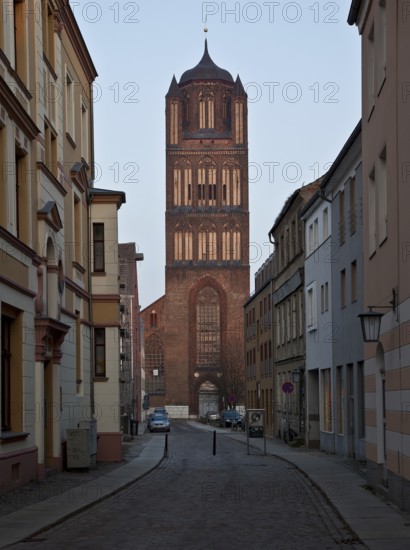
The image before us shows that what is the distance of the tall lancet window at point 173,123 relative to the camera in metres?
114

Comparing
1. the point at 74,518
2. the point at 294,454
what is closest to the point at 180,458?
the point at 294,454

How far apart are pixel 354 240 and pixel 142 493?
11974mm

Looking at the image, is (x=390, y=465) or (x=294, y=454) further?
(x=294, y=454)

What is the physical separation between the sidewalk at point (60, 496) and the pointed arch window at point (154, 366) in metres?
82.6

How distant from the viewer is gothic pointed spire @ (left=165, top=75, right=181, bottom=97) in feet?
381

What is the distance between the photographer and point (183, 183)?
4456 inches

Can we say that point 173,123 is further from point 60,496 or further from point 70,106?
point 60,496

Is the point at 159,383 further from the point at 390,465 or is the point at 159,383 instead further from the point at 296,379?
the point at 390,465

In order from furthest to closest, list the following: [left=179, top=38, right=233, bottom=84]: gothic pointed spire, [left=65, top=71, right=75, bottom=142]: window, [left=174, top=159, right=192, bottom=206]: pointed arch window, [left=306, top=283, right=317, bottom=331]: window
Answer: [left=179, top=38, right=233, bottom=84]: gothic pointed spire
[left=174, top=159, right=192, bottom=206]: pointed arch window
[left=306, top=283, right=317, bottom=331]: window
[left=65, top=71, right=75, bottom=142]: window

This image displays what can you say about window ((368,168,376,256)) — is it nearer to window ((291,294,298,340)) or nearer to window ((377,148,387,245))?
window ((377,148,387,245))

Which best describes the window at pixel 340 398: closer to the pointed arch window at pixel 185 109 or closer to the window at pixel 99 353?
the window at pixel 99 353

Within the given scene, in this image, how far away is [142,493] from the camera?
20594mm

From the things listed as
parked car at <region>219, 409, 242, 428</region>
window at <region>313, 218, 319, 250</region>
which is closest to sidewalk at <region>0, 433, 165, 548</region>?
window at <region>313, 218, 319, 250</region>

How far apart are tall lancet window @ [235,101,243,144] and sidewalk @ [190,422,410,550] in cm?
8573
